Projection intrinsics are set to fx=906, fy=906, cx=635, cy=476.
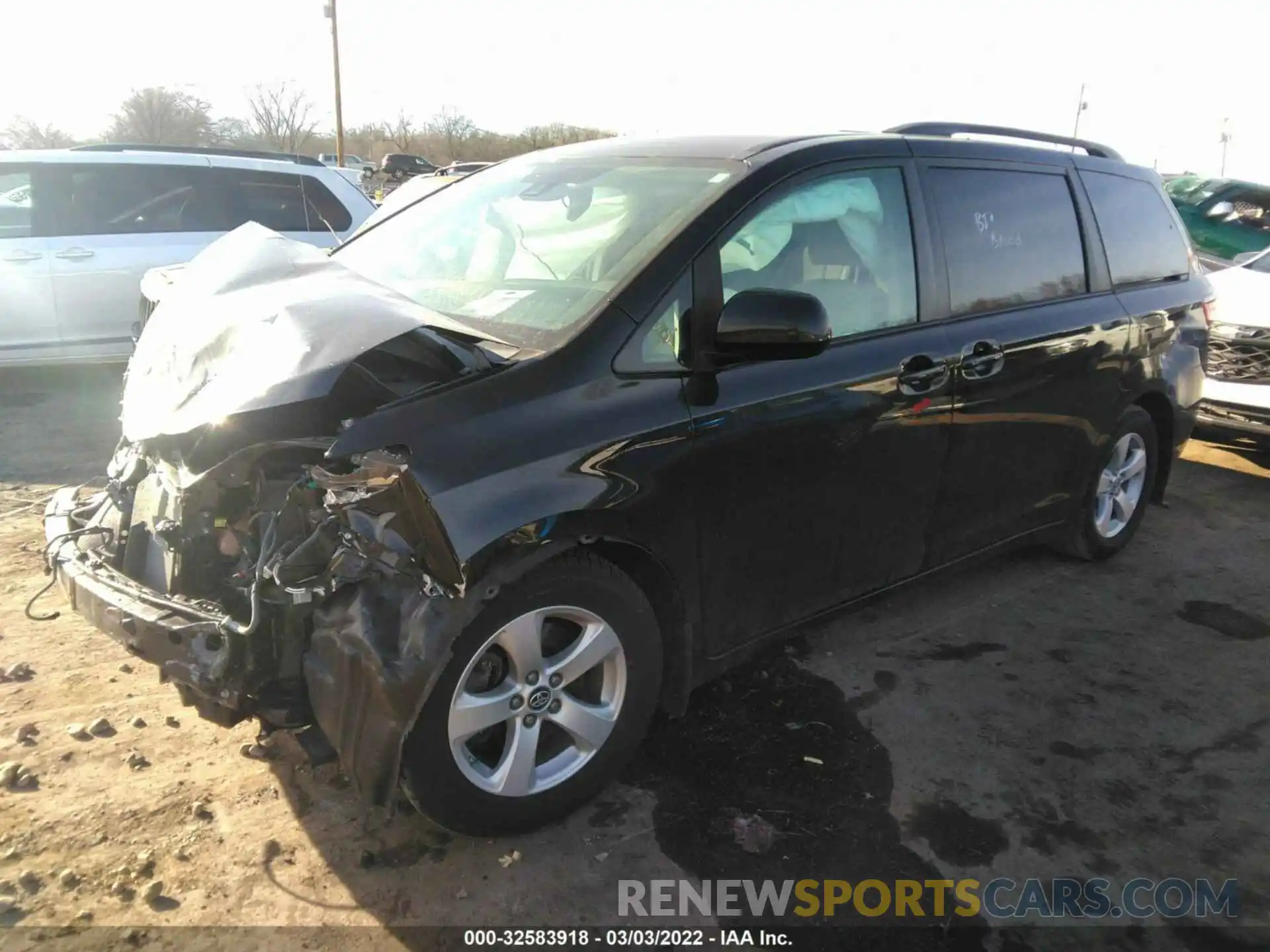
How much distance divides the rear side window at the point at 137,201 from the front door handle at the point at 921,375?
648cm

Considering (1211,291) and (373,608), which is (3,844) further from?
(1211,291)

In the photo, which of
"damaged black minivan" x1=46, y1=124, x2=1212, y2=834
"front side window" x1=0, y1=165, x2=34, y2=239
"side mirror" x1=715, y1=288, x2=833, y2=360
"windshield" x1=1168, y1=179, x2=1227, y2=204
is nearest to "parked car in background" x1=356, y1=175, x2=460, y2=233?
"damaged black minivan" x1=46, y1=124, x2=1212, y2=834

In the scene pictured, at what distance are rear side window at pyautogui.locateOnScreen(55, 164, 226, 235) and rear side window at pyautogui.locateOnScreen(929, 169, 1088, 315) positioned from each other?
6.36 m

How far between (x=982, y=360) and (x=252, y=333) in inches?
99.8

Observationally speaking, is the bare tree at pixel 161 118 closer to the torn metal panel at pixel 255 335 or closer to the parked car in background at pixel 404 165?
the parked car in background at pixel 404 165

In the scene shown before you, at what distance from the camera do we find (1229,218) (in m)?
10.4

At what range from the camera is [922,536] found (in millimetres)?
3445

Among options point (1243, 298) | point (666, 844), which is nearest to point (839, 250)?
point (666, 844)

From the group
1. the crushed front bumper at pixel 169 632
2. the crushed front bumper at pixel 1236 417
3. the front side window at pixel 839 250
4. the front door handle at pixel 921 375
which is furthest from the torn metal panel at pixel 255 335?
the crushed front bumper at pixel 1236 417

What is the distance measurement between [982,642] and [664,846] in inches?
75.2

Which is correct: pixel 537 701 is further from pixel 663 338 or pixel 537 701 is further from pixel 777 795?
pixel 663 338

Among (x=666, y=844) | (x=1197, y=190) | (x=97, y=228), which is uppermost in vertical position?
(x=1197, y=190)

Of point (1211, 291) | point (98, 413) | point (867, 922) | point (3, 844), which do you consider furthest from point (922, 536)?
point (98, 413)

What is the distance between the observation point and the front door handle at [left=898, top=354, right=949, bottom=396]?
3146 mm
